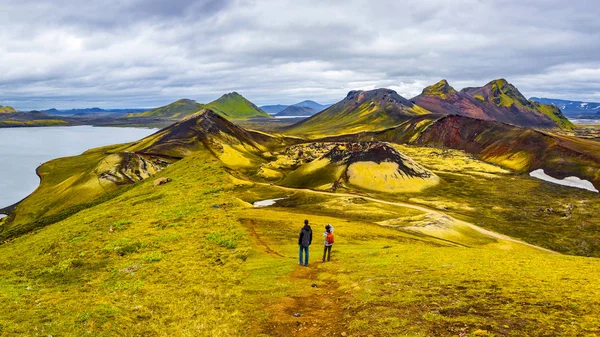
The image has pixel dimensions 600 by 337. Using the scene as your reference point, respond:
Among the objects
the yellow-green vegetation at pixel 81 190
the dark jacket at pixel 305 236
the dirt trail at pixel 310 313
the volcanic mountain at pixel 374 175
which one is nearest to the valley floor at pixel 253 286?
the dirt trail at pixel 310 313

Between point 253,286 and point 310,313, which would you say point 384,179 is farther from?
point 310,313

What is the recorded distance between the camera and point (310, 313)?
23.3m

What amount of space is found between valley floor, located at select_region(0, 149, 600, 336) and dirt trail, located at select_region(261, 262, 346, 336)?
11cm

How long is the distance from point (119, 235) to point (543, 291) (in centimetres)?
3921

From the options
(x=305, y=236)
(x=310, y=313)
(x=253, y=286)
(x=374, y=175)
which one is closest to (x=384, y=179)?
(x=374, y=175)

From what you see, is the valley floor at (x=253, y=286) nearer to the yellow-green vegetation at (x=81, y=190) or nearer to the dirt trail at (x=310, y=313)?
the dirt trail at (x=310, y=313)

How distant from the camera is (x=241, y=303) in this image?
82.2ft

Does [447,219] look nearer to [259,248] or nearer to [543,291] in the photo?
[259,248]

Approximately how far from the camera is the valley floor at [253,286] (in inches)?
775

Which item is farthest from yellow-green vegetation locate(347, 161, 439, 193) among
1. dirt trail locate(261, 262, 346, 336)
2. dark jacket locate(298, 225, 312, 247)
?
dirt trail locate(261, 262, 346, 336)

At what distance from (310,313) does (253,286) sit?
6665mm

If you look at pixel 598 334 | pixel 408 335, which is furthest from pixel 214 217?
pixel 598 334

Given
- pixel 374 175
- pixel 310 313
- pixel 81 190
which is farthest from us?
pixel 374 175

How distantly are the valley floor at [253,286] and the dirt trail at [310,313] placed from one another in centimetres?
11
